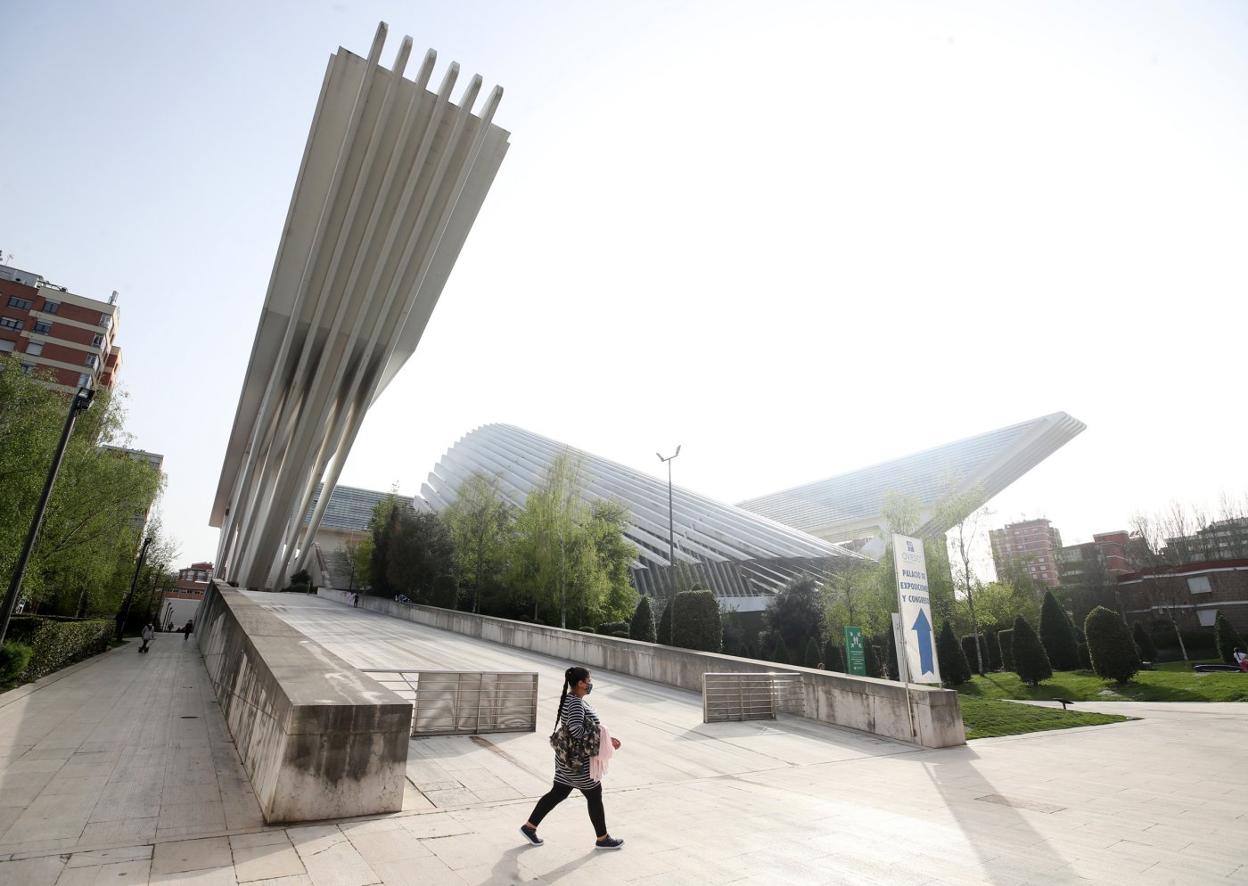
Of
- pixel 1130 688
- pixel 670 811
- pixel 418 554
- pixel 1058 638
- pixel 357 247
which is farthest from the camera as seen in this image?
pixel 418 554

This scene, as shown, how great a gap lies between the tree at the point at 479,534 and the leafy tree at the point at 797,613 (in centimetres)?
1430

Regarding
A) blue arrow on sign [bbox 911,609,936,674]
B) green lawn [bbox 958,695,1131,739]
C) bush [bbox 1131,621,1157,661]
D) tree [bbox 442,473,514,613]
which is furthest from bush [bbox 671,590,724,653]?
bush [bbox 1131,621,1157,661]

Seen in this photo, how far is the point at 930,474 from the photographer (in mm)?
63812

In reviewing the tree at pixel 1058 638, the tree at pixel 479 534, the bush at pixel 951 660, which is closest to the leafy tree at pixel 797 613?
the tree at pixel 1058 638

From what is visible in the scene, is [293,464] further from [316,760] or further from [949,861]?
[949,861]

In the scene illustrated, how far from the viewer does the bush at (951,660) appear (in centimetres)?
1936

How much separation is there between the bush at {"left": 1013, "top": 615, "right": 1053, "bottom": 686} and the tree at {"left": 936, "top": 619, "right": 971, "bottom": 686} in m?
1.69

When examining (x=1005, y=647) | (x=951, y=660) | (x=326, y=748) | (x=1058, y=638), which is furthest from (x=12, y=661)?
(x=1005, y=647)

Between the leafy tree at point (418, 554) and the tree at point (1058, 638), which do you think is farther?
the leafy tree at point (418, 554)

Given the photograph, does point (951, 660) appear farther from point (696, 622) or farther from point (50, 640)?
point (50, 640)

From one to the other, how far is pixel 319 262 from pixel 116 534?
34.0 feet

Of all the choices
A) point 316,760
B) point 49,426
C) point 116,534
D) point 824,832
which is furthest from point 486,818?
point 116,534

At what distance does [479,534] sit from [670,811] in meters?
28.0

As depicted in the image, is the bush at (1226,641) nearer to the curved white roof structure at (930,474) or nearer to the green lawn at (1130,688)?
the green lawn at (1130,688)
